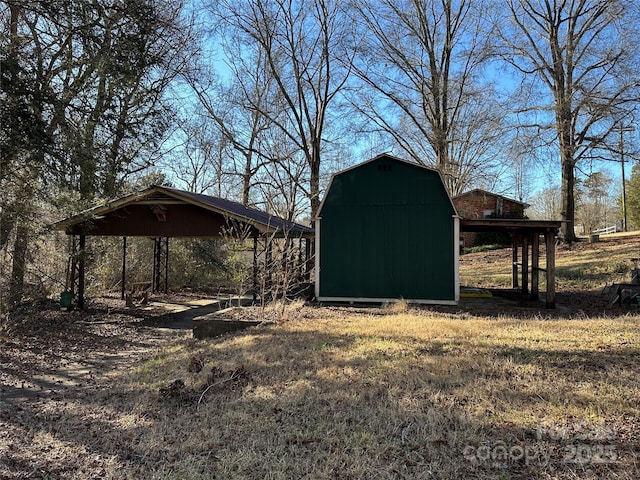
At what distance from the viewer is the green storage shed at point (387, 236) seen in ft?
37.6

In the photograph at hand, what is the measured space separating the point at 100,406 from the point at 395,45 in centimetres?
A: 2050

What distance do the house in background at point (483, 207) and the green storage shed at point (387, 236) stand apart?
16.6m

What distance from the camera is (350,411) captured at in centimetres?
375

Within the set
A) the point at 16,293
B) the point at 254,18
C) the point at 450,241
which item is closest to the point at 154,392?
the point at 16,293

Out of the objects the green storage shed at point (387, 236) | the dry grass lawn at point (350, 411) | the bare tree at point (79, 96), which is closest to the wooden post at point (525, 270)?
the green storage shed at point (387, 236)

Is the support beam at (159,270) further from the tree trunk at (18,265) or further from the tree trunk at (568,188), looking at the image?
the tree trunk at (568,188)

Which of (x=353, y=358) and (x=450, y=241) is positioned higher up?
(x=450, y=241)

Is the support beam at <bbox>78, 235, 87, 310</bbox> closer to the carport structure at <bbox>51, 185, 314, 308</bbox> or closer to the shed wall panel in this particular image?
the carport structure at <bbox>51, 185, 314, 308</bbox>

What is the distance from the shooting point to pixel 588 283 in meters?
14.2

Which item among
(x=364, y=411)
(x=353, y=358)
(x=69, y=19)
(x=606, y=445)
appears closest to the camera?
(x=606, y=445)

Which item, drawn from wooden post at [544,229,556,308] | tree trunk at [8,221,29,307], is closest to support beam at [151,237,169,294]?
tree trunk at [8,221,29,307]

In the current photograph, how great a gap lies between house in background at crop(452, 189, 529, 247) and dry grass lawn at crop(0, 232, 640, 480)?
21.6 meters

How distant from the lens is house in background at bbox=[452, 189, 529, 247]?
27422mm

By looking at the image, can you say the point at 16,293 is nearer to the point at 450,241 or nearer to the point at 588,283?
the point at 450,241
